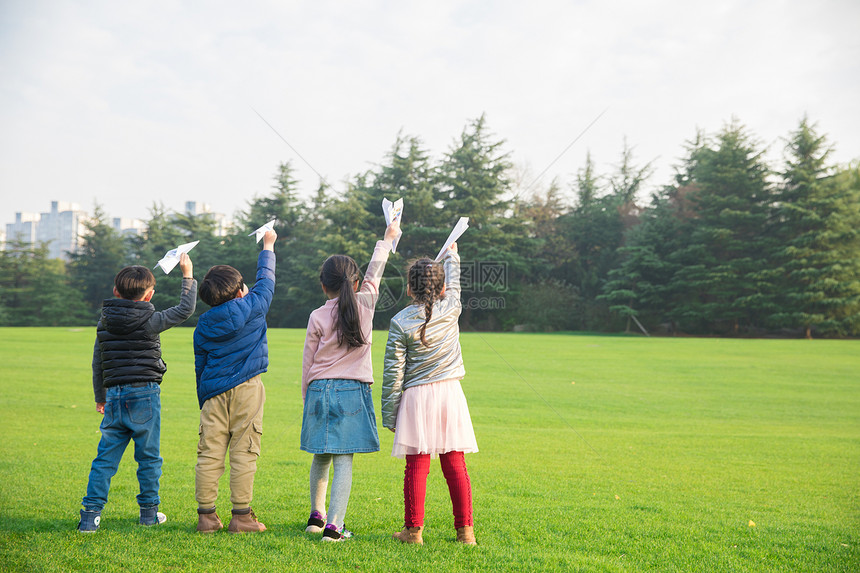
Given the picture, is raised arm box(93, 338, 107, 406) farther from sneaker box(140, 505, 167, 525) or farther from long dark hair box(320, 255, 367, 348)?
long dark hair box(320, 255, 367, 348)

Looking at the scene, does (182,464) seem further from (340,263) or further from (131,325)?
(340,263)

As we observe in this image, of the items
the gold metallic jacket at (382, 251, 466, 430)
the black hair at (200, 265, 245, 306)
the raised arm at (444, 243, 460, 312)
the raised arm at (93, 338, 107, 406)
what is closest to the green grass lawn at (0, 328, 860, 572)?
the raised arm at (93, 338, 107, 406)

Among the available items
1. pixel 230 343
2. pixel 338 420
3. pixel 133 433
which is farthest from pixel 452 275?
pixel 133 433

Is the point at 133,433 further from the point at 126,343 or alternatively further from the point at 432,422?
the point at 432,422

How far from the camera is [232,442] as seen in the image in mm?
3799

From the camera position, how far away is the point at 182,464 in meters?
6.25

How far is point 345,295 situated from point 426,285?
0.51m

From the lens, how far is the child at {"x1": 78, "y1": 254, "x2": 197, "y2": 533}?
3832mm

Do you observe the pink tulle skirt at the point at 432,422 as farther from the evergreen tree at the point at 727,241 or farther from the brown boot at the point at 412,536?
the evergreen tree at the point at 727,241

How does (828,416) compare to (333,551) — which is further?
(828,416)

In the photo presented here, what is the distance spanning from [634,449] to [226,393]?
19.1 ft

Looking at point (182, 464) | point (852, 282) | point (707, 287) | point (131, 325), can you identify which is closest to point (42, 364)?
point (182, 464)

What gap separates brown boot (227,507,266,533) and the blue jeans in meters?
0.64

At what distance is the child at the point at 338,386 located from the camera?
3.71 m
